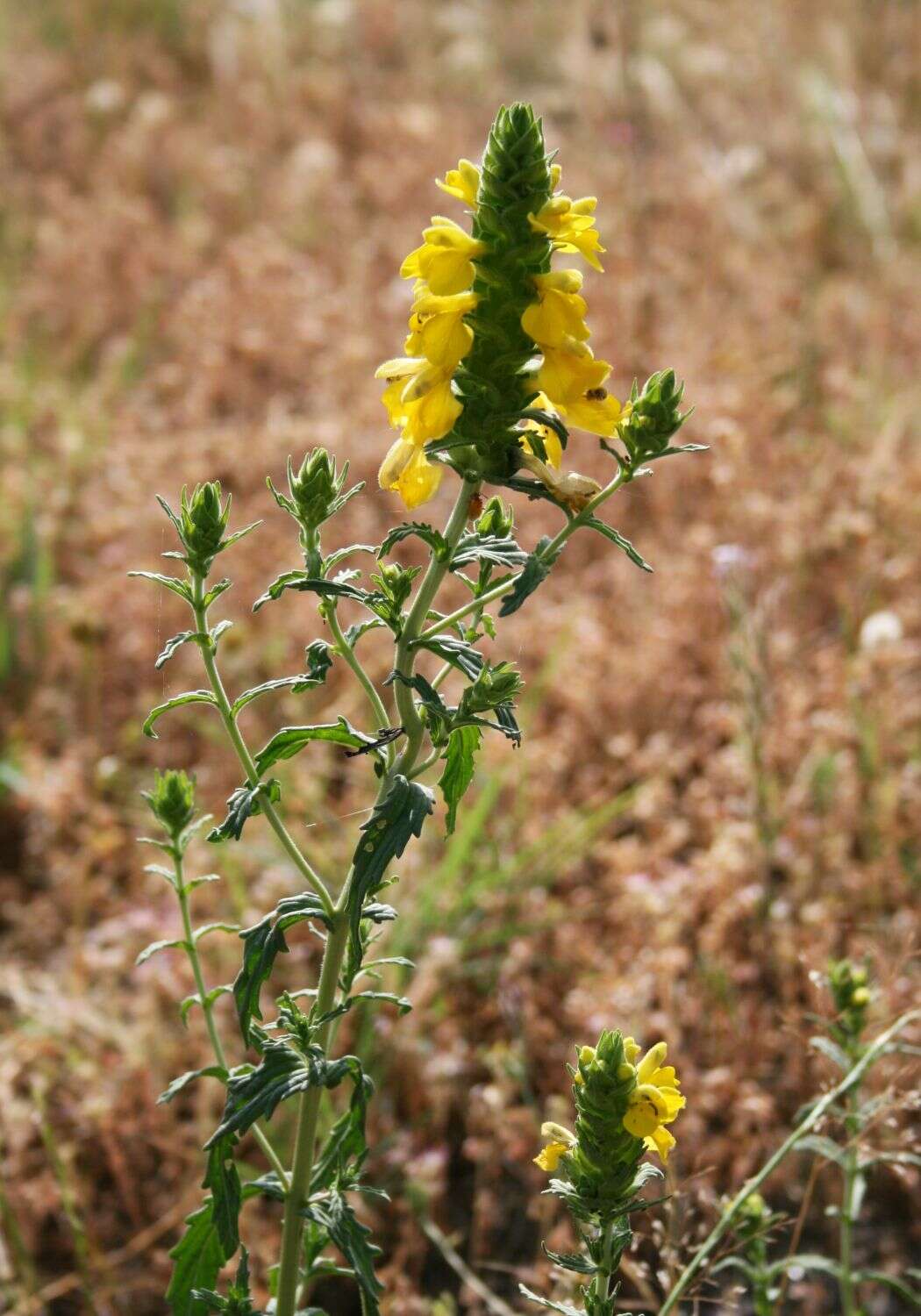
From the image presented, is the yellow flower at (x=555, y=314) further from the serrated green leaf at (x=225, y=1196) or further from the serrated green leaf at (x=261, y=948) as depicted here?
the serrated green leaf at (x=225, y=1196)

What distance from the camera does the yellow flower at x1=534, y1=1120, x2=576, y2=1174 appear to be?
118 centimetres

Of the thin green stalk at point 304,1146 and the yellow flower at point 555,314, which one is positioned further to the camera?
the thin green stalk at point 304,1146

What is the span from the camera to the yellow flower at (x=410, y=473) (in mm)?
1095

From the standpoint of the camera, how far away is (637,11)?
672 cm

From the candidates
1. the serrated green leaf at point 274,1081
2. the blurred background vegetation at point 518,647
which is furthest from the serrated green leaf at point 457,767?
the blurred background vegetation at point 518,647

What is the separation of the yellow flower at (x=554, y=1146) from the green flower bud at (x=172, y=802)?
1.69 feet

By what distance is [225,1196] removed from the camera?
1.20m

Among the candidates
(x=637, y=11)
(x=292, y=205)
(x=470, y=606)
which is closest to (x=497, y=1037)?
(x=470, y=606)

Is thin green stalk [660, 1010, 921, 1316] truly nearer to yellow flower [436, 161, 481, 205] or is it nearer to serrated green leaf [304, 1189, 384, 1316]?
serrated green leaf [304, 1189, 384, 1316]

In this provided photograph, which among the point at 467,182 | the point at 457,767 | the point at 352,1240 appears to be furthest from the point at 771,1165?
the point at 467,182

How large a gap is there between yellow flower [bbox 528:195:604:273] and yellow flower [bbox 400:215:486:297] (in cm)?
6

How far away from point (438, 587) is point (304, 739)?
19 cm

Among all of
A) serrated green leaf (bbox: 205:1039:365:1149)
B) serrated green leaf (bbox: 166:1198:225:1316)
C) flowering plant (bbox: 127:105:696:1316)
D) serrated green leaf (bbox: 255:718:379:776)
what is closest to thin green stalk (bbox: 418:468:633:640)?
flowering plant (bbox: 127:105:696:1316)

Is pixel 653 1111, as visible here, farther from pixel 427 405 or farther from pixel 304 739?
pixel 427 405
